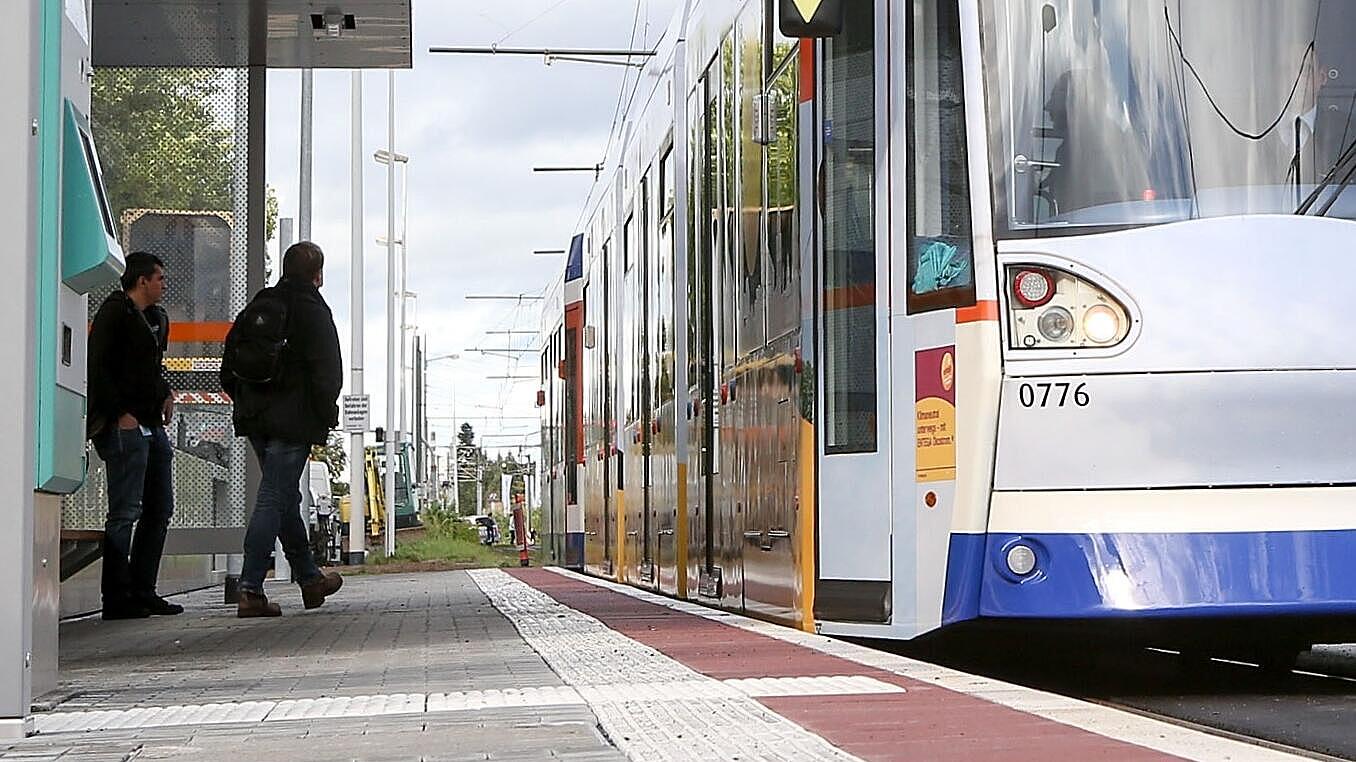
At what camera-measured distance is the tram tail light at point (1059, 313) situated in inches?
260

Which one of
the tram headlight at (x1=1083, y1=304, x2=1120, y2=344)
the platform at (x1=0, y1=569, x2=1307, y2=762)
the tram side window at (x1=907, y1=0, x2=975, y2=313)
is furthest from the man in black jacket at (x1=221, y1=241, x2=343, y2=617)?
the tram headlight at (x1=1083, y1=304, x2=1120, y2=344)

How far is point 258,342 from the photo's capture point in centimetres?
1085

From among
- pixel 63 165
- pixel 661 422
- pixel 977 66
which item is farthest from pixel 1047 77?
pixel 661 422

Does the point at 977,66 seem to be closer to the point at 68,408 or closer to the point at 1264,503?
the point at 1264,503

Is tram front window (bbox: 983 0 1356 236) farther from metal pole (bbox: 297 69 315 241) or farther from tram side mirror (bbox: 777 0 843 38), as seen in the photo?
metal pole (bbox: 297 69 315 241)

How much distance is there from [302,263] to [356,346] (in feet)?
90.7

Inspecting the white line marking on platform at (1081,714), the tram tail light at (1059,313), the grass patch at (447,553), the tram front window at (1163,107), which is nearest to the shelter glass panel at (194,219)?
the white line marking on platform at (1081,714)

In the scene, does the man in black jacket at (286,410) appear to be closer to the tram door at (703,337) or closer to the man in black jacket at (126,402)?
the man in black jacket at (126,402)

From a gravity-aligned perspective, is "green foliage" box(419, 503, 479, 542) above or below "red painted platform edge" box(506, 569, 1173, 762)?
above

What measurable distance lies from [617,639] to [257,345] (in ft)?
12.8

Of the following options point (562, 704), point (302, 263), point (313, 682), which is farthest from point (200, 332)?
point (562, 704)

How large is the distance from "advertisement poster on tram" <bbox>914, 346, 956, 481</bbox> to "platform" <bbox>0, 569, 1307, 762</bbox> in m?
0.67

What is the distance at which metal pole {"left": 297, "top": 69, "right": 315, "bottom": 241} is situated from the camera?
2267 centimetres

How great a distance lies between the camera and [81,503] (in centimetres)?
1235
